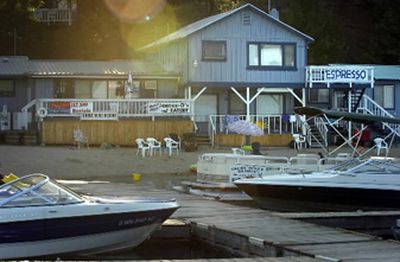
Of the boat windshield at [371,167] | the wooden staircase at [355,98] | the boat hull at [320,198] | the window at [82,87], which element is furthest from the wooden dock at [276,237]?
the wooden staircase at [355,98]

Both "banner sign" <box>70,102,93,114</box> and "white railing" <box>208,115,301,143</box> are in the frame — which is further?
"white railing" <box>208,115,301,143</box>

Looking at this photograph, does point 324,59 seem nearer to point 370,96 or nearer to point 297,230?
point 370,96

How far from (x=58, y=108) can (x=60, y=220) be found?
20.0 metres

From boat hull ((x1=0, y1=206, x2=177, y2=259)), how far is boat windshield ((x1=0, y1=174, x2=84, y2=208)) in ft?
1.16

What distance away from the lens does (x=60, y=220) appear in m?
11.3

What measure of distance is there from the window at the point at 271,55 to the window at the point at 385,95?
6.78 metres

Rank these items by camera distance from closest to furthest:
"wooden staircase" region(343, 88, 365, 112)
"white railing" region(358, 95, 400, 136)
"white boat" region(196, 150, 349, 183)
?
"white boat" region(196, 150, 349, 183) < "wooden staircase" region(343, 88, 365, 112) < "white railing" region(358, 95, 400, 136)

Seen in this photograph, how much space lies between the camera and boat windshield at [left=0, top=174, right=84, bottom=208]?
11.3 meters

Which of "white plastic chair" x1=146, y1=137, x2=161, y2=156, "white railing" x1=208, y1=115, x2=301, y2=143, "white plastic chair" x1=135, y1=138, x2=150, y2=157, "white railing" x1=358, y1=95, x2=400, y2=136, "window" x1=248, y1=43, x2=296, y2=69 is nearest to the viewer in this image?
"white plastic chair" x1=135, y1=138, x2=150, y2=157

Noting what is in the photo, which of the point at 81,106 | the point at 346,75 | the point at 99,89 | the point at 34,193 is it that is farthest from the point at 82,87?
the point at 34,193

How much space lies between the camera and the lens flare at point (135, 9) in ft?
162

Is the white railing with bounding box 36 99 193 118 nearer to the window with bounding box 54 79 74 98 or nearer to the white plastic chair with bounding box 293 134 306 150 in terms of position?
the window with bounding box 54 79 74 98

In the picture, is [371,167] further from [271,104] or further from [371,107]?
[371,107]

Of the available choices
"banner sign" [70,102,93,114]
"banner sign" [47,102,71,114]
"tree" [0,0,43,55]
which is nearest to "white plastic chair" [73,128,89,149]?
"banner sign" [70,102,93,114]
